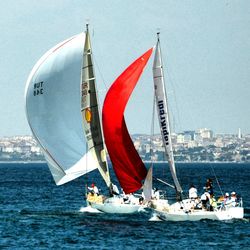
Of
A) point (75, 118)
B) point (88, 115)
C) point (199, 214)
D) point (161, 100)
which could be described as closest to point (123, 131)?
point (88, 115)

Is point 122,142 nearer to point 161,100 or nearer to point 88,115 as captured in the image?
point 88,115

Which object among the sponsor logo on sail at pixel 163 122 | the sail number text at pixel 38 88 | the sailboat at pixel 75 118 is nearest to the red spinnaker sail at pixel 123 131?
the sailboat at pixel 75 118

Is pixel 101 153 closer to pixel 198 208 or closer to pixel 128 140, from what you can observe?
pixel 128 140

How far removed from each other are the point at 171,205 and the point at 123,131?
7.37 m

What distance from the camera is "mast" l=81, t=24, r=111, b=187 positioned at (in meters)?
64.9

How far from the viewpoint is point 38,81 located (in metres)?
61.3

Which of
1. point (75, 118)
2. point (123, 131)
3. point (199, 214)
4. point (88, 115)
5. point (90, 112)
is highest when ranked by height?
point (90, 112)

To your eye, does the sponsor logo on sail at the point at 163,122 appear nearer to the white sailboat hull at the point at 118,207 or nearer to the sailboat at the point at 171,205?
the sailboat at the point at 171,205

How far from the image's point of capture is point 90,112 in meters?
65.2

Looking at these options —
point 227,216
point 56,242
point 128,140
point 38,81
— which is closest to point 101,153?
point 128,140

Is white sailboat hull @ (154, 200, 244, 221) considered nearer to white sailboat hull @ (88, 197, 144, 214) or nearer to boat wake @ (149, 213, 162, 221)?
boat wake @ (149, 213, 162, 221)

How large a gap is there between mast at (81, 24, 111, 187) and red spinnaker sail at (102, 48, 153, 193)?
1.25m

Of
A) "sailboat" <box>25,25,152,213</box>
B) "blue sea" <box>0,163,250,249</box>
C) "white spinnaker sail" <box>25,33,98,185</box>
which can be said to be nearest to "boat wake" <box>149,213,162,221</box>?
"blue sea" <box>0,163,250,249</box>

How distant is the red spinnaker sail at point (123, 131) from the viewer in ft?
208
